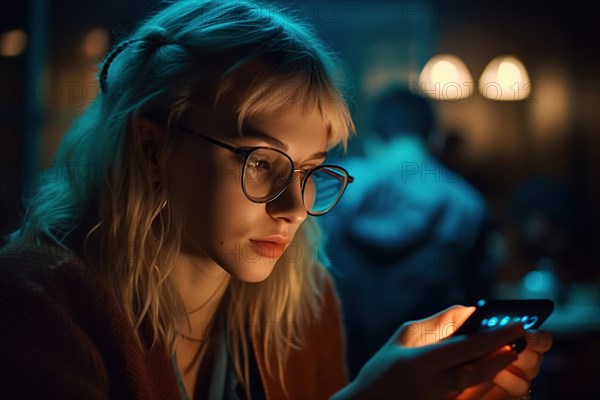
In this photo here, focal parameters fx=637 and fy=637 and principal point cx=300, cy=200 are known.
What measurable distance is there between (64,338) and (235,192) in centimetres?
34

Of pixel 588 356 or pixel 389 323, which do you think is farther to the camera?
pixel 588 356

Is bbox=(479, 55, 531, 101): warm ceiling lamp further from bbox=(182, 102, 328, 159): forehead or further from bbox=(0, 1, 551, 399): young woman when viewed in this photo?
bbox=(182, 102, 328, 159): forehead

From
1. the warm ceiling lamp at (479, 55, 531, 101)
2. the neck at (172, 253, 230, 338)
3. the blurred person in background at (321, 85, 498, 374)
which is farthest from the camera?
the warm ceiling lamp at (479, 55, 531, 101)

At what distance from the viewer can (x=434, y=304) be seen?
8.20ft

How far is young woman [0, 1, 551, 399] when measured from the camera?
942mm

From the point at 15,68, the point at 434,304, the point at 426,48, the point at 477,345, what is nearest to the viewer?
the point at 477,345

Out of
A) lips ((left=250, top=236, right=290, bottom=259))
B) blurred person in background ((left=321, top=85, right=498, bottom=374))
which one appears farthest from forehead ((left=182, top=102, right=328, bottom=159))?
blurred person in background ((left=321, top=85, right=498, bottom=374))

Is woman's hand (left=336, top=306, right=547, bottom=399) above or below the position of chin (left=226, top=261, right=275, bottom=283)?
below

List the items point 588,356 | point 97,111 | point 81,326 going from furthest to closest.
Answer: point 588,356 → point 97,111 → point 81,326

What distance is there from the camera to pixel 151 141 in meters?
1.11

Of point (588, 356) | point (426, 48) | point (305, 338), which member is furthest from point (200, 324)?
point (426, 48)

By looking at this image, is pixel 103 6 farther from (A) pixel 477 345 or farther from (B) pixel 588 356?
(A) pixel 477 345

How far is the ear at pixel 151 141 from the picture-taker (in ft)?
3.57

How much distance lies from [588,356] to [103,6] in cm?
382
